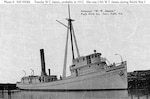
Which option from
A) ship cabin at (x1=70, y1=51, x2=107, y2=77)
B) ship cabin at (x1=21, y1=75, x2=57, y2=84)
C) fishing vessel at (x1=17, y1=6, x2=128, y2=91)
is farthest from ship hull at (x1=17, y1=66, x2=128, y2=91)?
ship cabin at (x1=21, y1=75, x2=57, y2=84)

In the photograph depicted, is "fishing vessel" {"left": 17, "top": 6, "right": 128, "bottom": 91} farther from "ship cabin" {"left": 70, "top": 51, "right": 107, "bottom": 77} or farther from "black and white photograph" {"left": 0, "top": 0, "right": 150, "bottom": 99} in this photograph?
"black and white photograph" {"left": 0, "top": 0, "right": 150, "bottom": 99}

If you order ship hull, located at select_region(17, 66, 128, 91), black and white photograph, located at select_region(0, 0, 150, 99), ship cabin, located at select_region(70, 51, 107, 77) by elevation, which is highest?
black and white photograph, located at select_region(0, 0, 150, 99)

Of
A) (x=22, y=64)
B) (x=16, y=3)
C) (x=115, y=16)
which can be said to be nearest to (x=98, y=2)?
(x=115, y=16)

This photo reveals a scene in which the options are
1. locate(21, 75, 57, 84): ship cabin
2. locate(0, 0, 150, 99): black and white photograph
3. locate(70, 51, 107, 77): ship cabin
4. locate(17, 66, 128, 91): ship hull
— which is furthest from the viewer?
locate(21, 75, 57, 84): ship cabin

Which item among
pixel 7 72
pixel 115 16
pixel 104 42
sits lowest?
pixel 7 72

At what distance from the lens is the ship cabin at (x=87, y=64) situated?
16.8 metres

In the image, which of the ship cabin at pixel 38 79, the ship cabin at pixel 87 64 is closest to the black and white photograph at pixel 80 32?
the ship cabin at pixel 87 64

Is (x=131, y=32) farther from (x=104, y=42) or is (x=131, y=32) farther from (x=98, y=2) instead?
(x=98, y=2)

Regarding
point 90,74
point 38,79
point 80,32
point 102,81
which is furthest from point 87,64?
point 38,79

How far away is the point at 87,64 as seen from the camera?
17391 millimetres

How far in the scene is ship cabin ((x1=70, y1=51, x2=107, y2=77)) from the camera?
16812 millimetres

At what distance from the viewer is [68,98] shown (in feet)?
47.2

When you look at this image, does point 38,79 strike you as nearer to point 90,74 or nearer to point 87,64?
point 87,64

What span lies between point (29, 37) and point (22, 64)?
1630mm
